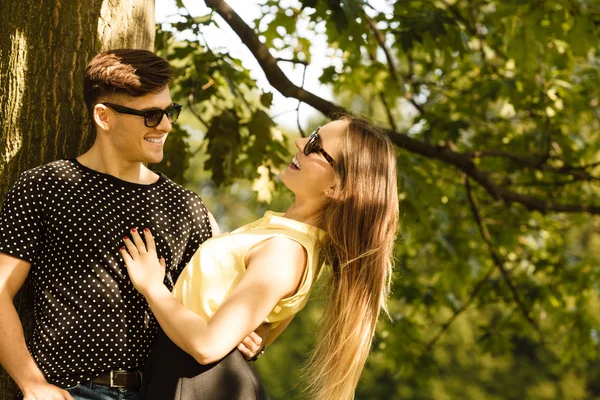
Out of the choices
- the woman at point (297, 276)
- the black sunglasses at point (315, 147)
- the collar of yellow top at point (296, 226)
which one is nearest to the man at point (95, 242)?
the woman at point (297, 276)

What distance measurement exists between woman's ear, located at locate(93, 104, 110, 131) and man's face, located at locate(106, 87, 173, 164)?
0.04 ft

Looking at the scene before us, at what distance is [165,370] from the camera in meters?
2.54

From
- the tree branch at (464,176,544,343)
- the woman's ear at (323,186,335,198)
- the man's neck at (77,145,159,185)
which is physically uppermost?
the woman's ear at (323,186,335,198)

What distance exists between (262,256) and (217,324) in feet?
0.90

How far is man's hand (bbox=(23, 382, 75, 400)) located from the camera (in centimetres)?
255

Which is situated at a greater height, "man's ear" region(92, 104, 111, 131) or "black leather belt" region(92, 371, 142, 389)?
"man's ear" region(92, 104, 111, 131)

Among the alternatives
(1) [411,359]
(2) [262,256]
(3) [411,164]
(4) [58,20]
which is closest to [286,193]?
(3) [411,164]

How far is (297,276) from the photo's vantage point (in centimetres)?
259

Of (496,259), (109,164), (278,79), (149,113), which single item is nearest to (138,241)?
(109,164)

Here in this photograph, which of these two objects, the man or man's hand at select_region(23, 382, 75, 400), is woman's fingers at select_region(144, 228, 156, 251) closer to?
the man

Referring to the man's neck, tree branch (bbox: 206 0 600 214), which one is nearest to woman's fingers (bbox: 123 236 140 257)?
the man's neck

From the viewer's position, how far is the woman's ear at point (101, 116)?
2.87 metres

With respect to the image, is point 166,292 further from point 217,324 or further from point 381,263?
point 381,263

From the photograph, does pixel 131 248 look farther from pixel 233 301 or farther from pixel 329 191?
pixel 329 191
